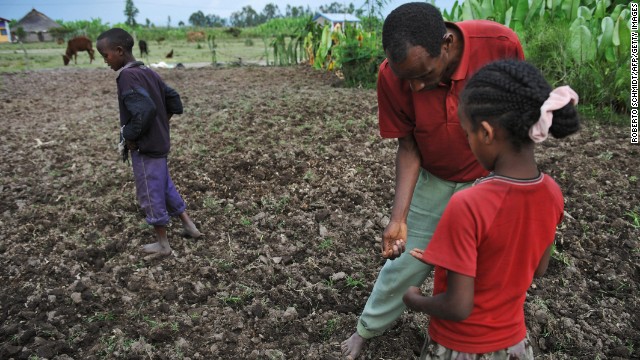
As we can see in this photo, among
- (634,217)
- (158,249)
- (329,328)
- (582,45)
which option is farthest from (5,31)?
(634,217)

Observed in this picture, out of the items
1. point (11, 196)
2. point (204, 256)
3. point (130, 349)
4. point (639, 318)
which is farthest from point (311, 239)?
point (11, 196)

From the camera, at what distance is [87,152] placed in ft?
16.1

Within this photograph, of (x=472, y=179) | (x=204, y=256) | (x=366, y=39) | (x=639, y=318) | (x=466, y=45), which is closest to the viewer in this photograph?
(x=466, y=45)

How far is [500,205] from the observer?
46.5 inches

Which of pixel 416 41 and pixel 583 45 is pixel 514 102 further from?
pixel 583 45

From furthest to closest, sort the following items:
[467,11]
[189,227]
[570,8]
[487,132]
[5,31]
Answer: [5,31] < [467,11] < [570,8] < [189,227] < [487,132]

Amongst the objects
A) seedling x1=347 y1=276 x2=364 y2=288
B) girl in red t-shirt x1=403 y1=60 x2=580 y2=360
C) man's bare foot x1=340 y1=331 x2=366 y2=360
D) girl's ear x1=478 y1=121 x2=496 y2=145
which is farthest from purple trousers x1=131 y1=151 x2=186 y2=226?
girl's ear x1=478 y1=121 x2=496 y2=145

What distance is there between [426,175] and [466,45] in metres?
0.52

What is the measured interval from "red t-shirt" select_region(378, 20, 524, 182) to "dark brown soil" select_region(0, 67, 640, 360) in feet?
3.12

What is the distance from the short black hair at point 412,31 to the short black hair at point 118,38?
6.03 ft

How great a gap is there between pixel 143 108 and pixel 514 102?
7.08 ft

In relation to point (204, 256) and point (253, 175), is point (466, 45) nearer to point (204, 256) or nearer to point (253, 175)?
point (204, 256)

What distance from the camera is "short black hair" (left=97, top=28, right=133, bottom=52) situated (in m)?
2.75

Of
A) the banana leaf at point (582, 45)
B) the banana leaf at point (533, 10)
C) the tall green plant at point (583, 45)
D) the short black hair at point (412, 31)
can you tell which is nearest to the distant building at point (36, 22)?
the banana leaf at point (533, 10)
